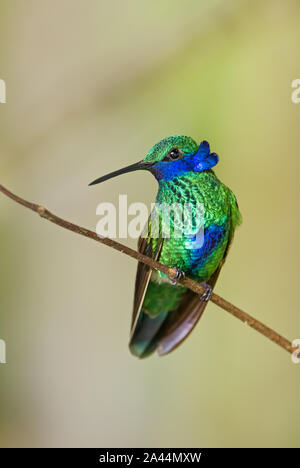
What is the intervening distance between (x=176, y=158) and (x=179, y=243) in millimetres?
234

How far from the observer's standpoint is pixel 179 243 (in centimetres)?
118

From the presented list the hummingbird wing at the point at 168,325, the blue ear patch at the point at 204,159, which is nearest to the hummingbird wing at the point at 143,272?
the hummingbird wing at the point at 168,325

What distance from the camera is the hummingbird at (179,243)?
1024 mm

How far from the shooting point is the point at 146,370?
230 cm

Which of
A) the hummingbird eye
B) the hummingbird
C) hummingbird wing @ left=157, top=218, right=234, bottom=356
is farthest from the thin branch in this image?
hummingbird wing @ left=157, top=218, right=234, bottom=356

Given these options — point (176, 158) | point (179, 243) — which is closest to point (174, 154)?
point (176, 158)

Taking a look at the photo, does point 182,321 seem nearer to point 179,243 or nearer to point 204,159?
point 179,243

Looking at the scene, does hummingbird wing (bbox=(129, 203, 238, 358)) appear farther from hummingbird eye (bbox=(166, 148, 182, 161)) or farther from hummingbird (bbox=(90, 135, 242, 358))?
hummingbird eye (bbox=(166, 148, 182, 161))

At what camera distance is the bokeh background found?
201cm

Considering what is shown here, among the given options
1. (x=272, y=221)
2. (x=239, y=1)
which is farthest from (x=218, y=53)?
(x=272, y=221)

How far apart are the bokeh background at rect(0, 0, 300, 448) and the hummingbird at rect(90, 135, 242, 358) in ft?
2.11

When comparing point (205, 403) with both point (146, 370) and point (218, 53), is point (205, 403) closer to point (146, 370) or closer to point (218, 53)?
point (146, 370)

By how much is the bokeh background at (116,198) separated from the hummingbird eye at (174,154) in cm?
93

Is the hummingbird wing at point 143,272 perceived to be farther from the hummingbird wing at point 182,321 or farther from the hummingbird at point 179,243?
the hummingbird wing at point 182,321
